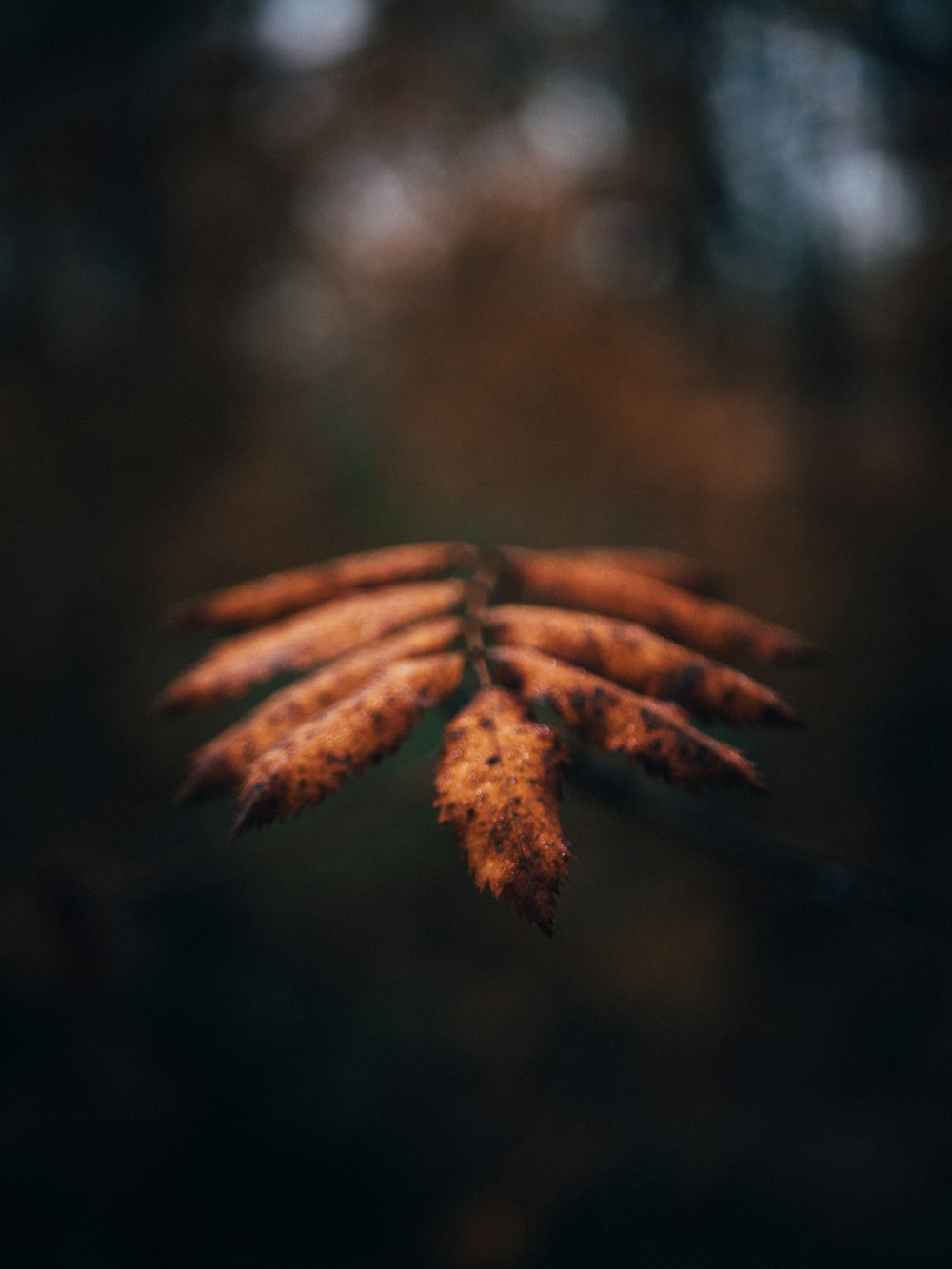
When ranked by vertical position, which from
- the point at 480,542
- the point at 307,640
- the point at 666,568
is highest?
the point at 480,542

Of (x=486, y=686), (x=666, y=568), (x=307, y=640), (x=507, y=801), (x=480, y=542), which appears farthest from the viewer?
(x=480, y=542)

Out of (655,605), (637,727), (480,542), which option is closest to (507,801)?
(637,727)

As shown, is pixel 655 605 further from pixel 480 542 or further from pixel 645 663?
pixel 480 542

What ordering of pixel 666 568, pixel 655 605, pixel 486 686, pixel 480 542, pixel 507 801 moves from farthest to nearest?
pixel 480 542
pixel 666 568
pixel 655 605
pixel 486 686
pixel 507 801

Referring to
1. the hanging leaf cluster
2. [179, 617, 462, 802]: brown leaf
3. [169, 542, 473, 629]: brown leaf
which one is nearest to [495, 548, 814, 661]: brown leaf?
the hanging leaf cluster

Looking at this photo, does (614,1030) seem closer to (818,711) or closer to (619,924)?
(619,924)

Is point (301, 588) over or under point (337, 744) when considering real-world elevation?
over
